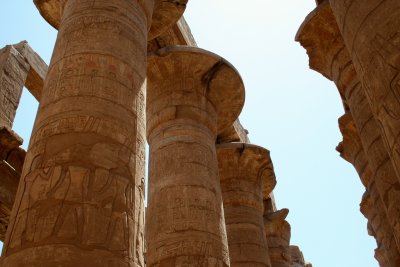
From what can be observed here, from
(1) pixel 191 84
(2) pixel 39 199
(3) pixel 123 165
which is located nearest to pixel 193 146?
(1) pixel 191 84

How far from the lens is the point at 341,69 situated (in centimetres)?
714

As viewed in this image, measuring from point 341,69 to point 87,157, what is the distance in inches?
189

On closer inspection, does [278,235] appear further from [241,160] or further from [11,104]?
[11,104]

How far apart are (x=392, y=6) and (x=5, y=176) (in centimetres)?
850

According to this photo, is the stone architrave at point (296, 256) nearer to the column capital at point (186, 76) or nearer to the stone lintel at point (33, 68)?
the column capital at point (186, 76)

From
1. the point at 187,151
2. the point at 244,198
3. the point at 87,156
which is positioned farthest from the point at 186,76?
the point at 87,156

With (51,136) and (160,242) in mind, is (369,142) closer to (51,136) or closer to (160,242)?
(160,242)

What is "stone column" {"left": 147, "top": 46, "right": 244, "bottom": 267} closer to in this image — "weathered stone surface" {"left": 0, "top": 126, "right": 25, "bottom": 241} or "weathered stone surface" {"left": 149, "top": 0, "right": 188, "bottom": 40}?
"weathered stone surface" {"left": 149, "top": 0, "right": 188, "bottom": 40}

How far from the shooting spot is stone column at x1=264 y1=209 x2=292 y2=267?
13836 millimetres

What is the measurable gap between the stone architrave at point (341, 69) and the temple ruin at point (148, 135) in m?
0.02

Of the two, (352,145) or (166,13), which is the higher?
(166,13)

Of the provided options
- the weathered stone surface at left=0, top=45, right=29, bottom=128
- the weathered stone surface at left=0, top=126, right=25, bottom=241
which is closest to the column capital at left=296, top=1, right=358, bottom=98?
the weathered stone surface at left=0, top=126, right=25, bottom=241

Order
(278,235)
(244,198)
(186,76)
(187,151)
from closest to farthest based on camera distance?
(187,151)
(186,76)
(244,198)
(278,235)

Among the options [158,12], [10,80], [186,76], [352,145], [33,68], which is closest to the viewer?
[158,12]
